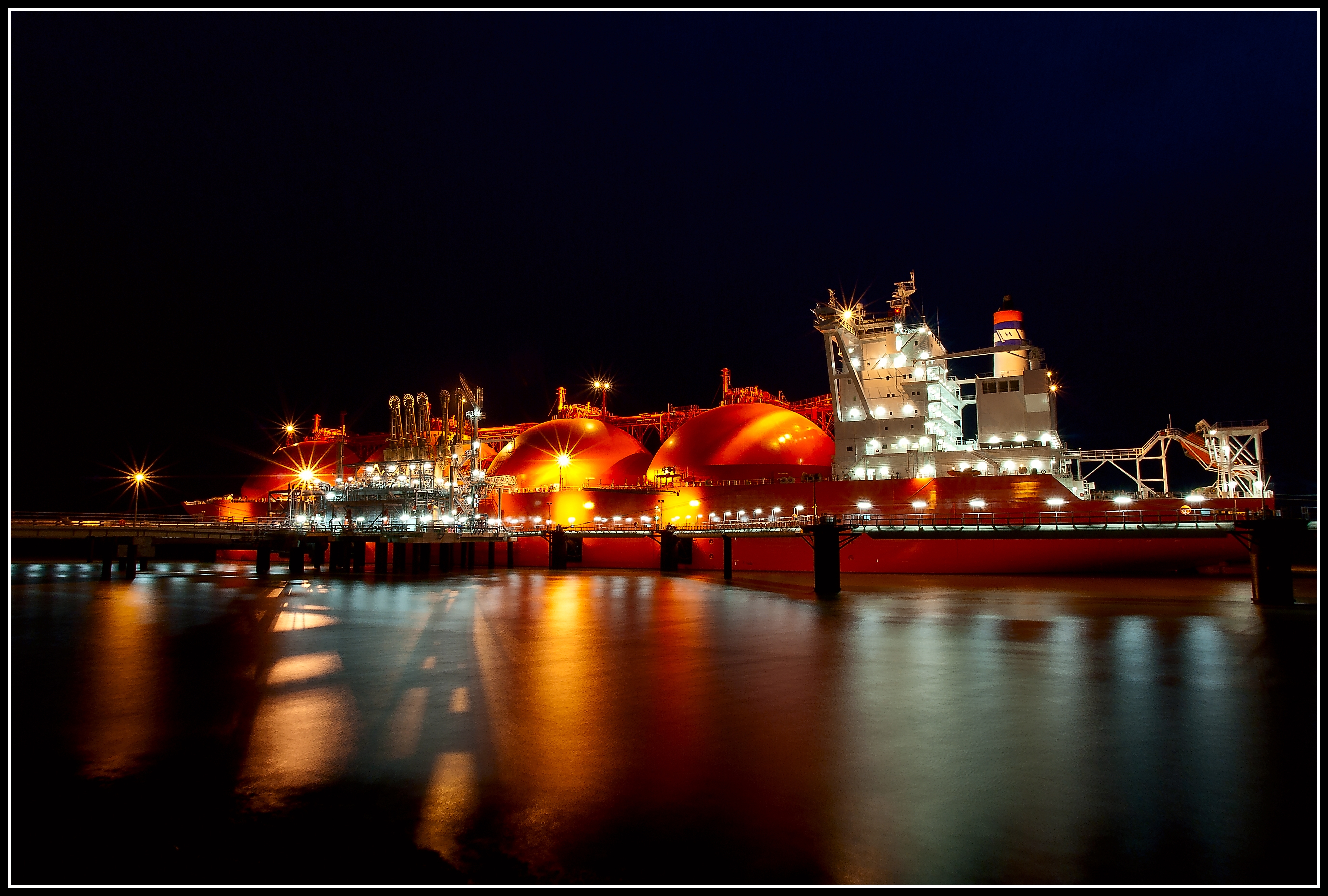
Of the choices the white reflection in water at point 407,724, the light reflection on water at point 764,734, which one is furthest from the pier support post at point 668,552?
the white reflection in water at point 407,724

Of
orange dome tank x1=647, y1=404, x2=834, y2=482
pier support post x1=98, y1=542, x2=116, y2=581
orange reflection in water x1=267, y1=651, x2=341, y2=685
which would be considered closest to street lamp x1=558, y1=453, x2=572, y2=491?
orange dome tank x1=647, y1=404, x2=834, y2=482

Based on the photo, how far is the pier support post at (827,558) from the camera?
30.5 m

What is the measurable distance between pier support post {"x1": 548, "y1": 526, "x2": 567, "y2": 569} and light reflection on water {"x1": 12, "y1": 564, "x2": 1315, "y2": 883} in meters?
24.9

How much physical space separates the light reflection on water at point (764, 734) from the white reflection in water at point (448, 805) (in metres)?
0.04

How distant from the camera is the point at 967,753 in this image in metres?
9.69

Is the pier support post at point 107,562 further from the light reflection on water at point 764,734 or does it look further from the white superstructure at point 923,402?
the white superstructure at point 923,402

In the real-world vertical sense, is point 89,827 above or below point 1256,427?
below

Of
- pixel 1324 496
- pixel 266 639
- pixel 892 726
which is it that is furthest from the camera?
pixel 266 639

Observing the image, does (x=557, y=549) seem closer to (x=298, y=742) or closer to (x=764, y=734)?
(x=298, y=742)

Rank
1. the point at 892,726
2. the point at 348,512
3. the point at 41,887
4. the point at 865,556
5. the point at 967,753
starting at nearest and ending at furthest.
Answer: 1. the point at 41,887
2. the point at 967,753
3. the point at 892,726
4. the point at 865,556
5. the point at 348,512

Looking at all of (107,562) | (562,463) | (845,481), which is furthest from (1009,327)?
(107,562)

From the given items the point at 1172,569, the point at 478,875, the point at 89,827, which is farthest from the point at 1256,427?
the point at 89,827

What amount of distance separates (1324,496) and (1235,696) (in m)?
6.54

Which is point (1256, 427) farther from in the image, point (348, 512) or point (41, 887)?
point (348, 512)
